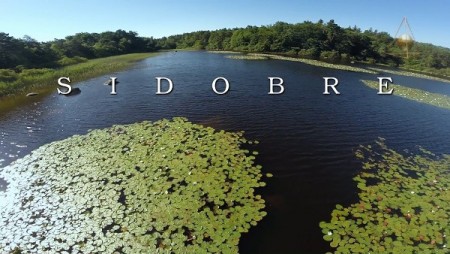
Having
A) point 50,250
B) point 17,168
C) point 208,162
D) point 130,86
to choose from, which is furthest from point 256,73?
point 50,250

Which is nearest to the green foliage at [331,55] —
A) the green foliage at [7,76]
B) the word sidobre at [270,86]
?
the word sidobre at [270,86]

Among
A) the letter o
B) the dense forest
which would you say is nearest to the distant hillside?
the dense forest

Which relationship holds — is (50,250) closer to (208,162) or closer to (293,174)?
(208,162)

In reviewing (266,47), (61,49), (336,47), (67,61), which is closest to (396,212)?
(67,61)

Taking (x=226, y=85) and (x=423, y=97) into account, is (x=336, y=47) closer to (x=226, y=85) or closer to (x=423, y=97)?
(x=423, y=97)

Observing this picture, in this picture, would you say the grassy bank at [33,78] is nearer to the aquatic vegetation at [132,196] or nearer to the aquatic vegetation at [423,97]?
the aquatic vegetation at [132,196]

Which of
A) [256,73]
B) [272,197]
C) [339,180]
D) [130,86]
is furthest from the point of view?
[256,73]
